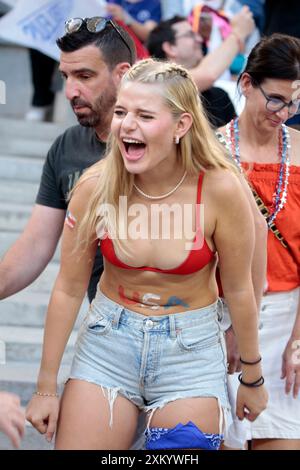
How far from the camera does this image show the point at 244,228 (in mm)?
3201

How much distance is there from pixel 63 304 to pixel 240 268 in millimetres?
609

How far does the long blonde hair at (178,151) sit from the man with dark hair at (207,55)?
45.2 inches

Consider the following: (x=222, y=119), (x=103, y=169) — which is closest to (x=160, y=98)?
(x=103, y=169)

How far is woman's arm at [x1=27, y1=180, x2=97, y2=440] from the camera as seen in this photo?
3.22 metres

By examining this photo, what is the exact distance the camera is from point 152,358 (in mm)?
3139

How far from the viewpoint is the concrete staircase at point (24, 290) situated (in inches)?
198

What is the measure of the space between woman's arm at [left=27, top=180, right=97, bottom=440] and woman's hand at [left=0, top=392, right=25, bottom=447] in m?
0.14

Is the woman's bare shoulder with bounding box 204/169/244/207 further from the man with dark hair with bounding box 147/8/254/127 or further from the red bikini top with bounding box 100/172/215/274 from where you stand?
the man with dark hair with bounding box 147/8/254/127

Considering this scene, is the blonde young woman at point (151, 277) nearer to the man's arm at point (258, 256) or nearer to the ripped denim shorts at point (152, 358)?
the ripped denim shorts at point (152, 358)

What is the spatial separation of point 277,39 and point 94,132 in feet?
2.69

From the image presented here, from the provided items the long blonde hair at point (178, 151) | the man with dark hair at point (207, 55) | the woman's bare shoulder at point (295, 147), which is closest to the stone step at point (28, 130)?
the man with dark hair at point (207, 55)
